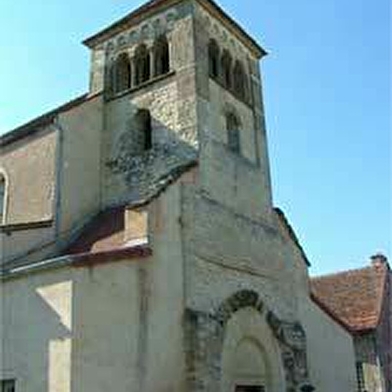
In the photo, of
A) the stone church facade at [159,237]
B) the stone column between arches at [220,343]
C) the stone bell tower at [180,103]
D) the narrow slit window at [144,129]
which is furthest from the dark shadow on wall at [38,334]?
the narrow slit window at [144,129]

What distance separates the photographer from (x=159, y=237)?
1652cm

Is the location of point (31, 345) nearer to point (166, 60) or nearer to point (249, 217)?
point (249, 217)

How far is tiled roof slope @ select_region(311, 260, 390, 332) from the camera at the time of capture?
1066 inches

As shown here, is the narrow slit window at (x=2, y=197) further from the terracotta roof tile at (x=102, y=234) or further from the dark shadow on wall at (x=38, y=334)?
the dark shadow on wall at (x=38, y=334)

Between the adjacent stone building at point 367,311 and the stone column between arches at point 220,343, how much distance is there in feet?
14.1

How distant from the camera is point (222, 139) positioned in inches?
818

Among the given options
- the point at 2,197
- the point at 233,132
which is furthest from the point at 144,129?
the point at 2,197

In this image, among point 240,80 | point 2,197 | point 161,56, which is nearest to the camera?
point 2,197

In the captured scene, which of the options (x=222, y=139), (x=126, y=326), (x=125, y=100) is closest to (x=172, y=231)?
(x=126, y=326)

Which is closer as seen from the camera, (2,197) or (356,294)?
(2,197)

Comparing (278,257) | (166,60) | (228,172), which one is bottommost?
(278,257)

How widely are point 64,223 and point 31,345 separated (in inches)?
220

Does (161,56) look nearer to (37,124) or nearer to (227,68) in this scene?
(227,68)

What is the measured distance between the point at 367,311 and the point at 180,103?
44.1 feet
